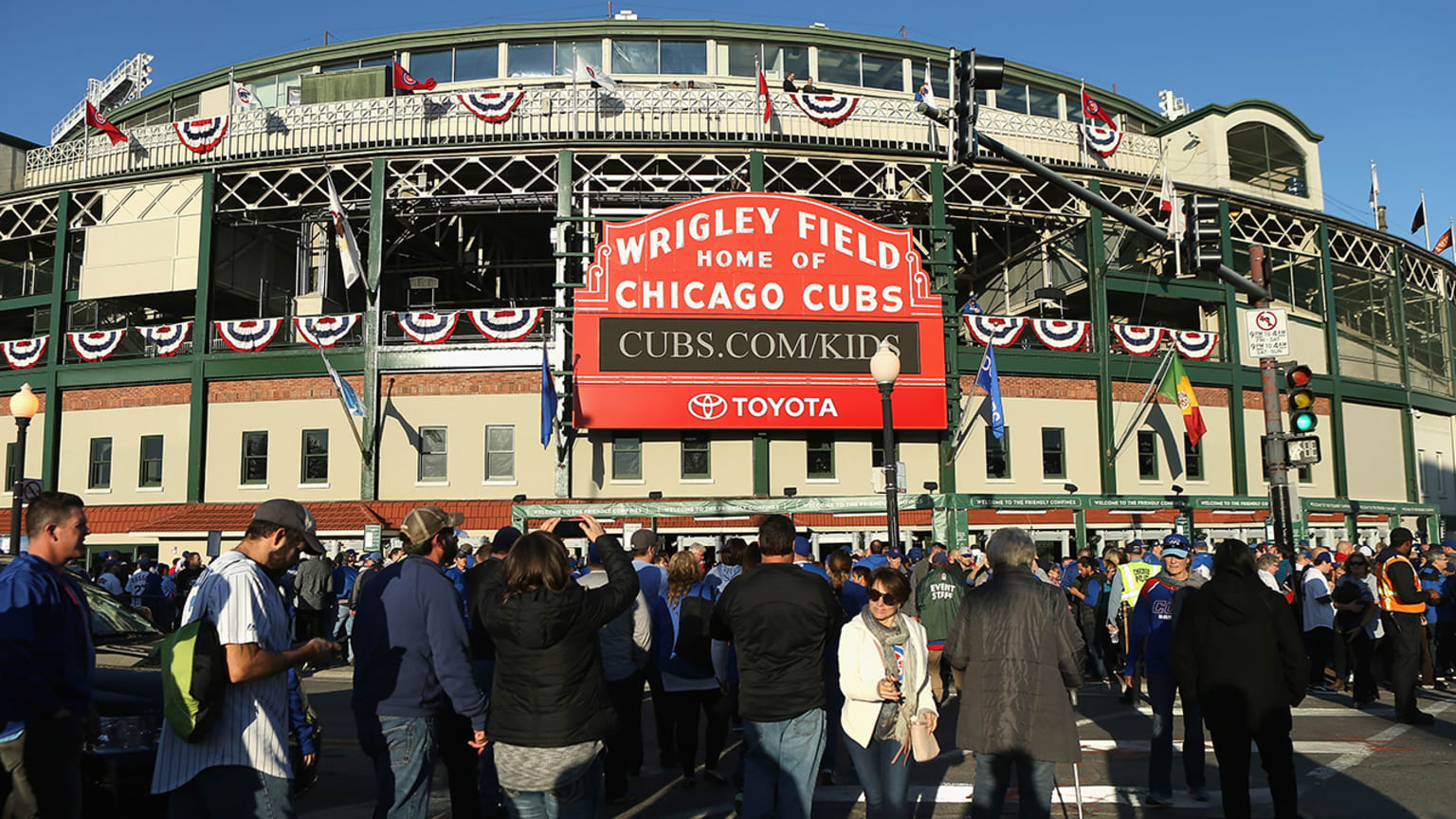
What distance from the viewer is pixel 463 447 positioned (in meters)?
28.9

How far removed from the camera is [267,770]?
181 inches

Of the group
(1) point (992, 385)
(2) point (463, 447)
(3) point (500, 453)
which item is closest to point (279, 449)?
(2) point (463, 447)

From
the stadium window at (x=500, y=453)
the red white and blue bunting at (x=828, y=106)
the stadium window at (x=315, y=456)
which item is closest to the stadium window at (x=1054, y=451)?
the red white and blue bunting at (x=828, y=106)

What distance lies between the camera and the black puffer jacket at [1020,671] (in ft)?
19.6

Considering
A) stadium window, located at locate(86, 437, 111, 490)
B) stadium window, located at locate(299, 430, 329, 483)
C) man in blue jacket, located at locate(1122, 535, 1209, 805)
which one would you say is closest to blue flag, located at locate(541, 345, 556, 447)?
stadium window, located at locate(299, 430, 329, 483)

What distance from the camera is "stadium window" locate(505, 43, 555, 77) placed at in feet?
114

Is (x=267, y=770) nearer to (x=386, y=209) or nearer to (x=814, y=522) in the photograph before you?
(x=814, y=522)

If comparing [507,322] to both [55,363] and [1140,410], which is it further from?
[1140,410]

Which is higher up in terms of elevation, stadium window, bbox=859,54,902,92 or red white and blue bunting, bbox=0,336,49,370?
stadium window, bbox=859,54,902,92

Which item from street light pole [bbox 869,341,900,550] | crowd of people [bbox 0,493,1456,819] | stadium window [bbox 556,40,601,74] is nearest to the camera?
crowd of people [bbox 0,493,1456,819]

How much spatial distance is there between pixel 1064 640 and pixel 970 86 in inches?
278

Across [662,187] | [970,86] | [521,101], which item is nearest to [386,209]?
[521,101]

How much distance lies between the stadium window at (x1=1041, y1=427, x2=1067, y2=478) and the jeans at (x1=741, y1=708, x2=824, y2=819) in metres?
26.3

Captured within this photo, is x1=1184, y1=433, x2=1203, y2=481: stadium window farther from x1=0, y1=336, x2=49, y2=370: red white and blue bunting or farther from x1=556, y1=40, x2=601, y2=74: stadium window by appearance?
x1=0, y1=336, x2=49, y2=370: red white and blue bunting
